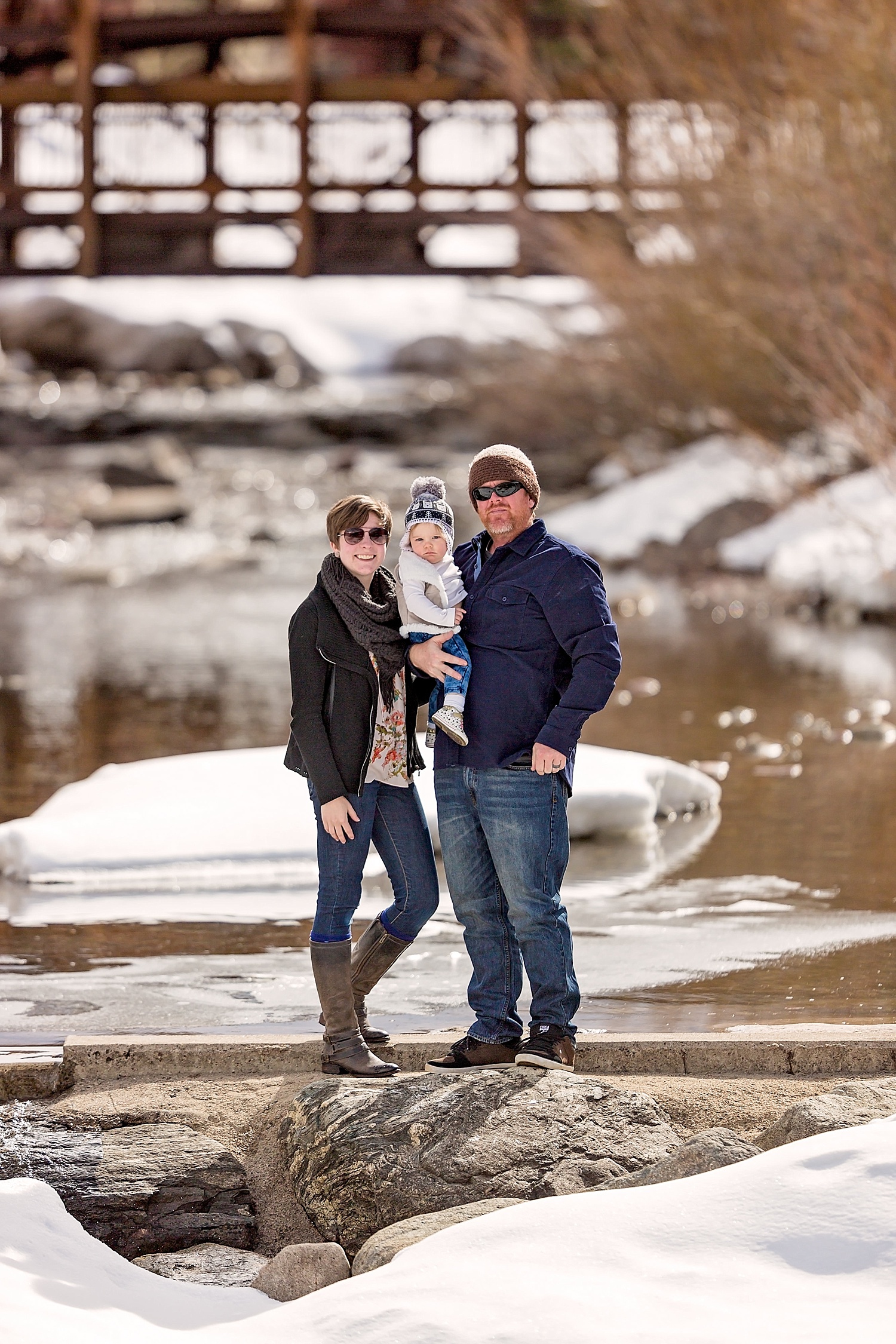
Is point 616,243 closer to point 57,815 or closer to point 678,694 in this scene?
point 678,694

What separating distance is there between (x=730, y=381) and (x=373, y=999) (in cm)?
1726

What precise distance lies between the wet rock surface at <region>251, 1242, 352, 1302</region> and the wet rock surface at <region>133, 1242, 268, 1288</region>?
0.12 m

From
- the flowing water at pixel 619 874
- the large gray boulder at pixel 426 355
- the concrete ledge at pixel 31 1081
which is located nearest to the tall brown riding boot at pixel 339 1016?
the concrete ledge at pixel 31 1081

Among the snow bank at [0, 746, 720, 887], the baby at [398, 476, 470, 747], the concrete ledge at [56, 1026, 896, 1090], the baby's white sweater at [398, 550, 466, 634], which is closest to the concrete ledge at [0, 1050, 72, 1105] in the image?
the concrete ledge at [56, 1026, 896, 1090]

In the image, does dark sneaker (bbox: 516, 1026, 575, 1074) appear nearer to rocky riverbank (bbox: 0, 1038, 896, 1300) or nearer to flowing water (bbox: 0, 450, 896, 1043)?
rocky riverbank (bbox: 0, 1038, 896, 1300)

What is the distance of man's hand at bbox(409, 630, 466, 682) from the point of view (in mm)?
4758

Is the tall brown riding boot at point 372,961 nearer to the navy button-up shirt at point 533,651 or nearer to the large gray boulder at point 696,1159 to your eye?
the navy button-up shirt at point 533,651

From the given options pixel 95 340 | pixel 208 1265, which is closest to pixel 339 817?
pixel 208 1265

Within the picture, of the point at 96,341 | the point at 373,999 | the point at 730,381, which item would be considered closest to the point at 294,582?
the point at 730,381

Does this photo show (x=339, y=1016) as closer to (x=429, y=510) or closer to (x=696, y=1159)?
(x=696, y=1159)

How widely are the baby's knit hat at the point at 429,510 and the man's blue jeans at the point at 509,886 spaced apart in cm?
58

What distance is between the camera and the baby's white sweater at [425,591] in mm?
4727

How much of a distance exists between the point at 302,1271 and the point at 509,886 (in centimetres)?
114

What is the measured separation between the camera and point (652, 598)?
61.7ft
